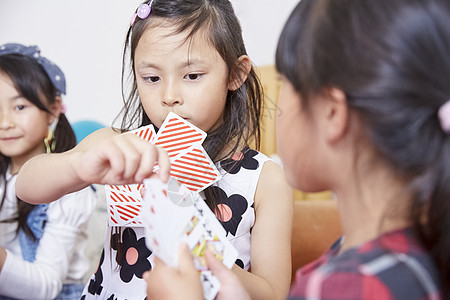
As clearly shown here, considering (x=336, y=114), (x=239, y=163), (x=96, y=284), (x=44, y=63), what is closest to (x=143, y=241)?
(x=96, y=284)

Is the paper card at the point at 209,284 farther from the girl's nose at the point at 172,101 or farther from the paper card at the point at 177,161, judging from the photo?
the girl's nose at the point at 172,101

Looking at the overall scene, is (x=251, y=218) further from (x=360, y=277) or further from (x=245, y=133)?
(x=360, y=277)

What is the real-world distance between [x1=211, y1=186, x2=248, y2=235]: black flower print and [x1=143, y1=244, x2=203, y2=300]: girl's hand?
0.37 metres

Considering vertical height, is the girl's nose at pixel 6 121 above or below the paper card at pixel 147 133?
below

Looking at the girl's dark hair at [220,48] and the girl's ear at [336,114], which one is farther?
the girl's dark hair at [220,48]

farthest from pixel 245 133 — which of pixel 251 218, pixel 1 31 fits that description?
pixel 1 31

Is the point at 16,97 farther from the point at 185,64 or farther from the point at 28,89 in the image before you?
the point at 185,64

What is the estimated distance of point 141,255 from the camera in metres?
1.03

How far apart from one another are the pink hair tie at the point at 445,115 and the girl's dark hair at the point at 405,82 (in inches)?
0.4

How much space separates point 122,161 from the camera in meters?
0.70

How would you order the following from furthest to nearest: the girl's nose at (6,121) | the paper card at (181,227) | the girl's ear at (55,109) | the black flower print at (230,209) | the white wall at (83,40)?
1. the white wall at (83,40)
2. the girl's ear at (55,109)
3. the girl's nose at (6,121)
4. the black flower print at (230,209)
5. the paper card at (181,227)

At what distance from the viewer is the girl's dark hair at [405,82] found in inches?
20.9

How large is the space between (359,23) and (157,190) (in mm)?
321

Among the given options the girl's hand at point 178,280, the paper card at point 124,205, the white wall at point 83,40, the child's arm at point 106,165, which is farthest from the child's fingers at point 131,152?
the white wall at point 83,40
